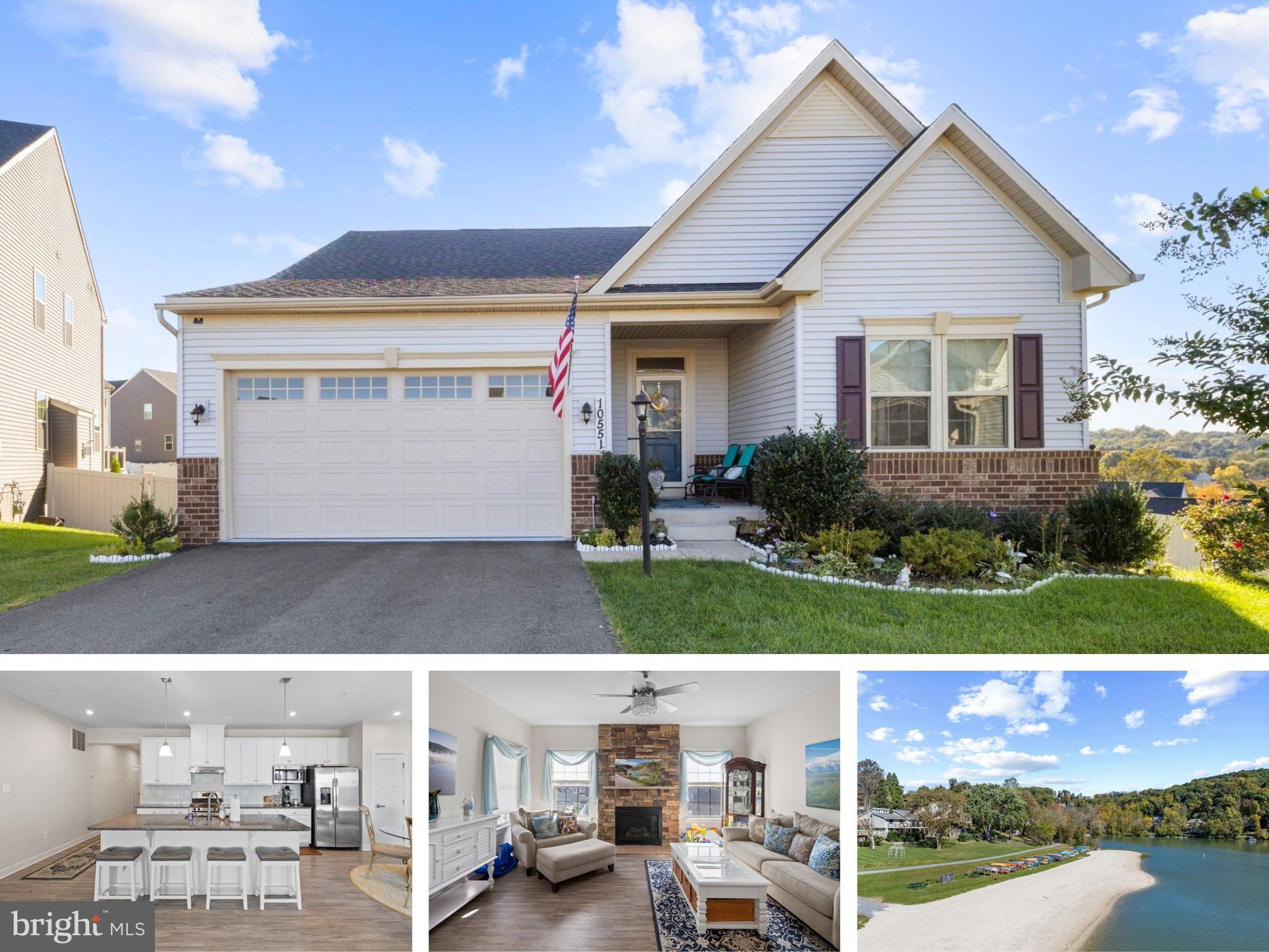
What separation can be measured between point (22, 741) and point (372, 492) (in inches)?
202

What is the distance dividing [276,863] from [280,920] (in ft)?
2.68

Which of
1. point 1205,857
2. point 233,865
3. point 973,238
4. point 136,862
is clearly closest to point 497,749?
point 233,865

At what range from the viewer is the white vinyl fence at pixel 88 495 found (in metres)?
12.6

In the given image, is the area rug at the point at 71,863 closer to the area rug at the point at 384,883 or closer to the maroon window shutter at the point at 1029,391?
the area rug at the point at 384,883

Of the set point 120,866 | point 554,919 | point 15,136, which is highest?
point 15,136

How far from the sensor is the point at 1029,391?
8477 mm

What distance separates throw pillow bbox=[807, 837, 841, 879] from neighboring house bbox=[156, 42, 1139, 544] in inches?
149

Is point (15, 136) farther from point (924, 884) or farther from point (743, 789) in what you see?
point (924, 884)

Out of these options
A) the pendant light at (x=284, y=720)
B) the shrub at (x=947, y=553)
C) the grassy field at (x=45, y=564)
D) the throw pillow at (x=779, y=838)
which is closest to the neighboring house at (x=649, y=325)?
the grassy field at (x=45, y=564)

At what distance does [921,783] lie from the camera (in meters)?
5.22

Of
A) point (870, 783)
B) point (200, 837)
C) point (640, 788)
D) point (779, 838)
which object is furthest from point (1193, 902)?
point (200, 837)

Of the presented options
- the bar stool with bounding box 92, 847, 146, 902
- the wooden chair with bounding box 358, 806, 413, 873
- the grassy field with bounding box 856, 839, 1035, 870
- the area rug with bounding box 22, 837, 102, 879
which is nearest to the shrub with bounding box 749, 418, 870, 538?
the grassy field with bounding box 856, 839, 1035, 870

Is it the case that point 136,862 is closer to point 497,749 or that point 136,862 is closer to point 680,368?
point 497,749

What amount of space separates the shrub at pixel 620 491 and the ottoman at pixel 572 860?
3384 mm
